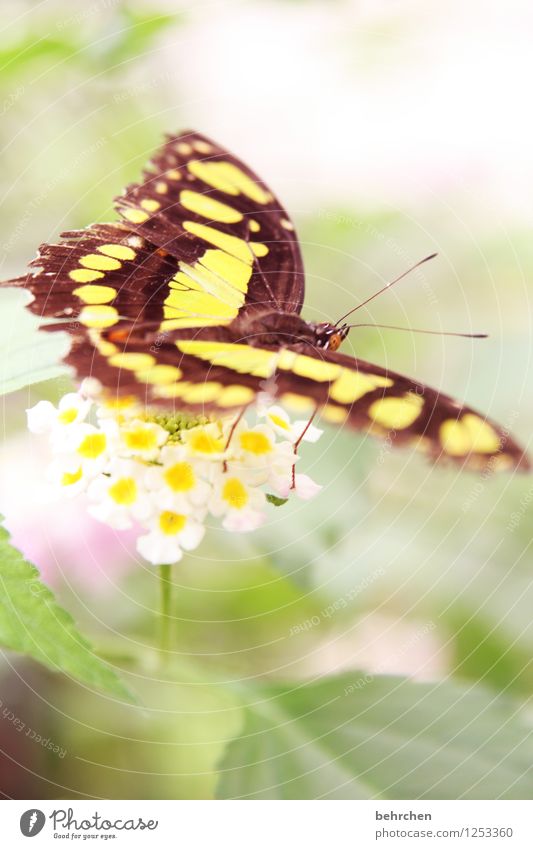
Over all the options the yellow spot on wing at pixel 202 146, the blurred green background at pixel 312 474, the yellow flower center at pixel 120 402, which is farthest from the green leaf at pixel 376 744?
the yellow spot on wing at pixel 202 146

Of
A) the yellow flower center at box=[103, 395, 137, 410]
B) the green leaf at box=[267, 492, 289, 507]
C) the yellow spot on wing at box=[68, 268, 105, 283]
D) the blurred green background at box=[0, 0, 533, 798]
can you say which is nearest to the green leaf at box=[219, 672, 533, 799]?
the blurred green background at box=[0, 0, 533, 798]

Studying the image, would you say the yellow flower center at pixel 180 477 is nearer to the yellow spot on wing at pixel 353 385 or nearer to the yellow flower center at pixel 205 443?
the yellow flower center at pixel 205 443

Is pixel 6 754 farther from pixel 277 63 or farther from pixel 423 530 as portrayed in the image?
pixel 277 63

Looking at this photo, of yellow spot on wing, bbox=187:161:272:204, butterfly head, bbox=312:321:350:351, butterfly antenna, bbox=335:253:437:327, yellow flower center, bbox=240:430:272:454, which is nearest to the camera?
yellow flower center, bbox=240:430:272:454

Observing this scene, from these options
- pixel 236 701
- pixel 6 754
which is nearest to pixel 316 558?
pixel 236 701

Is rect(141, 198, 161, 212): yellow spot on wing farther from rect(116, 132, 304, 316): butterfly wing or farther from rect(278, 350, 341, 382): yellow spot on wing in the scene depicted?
rect(278, 350, 341, 382): yellow spot on wing

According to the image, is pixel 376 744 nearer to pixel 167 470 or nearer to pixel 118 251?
pixel 167 470
